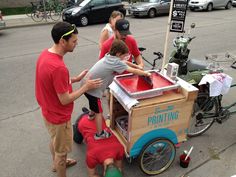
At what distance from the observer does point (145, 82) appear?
11.1 ft

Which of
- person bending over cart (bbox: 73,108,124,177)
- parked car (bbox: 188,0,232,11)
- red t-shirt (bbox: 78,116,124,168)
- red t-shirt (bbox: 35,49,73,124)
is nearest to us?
red t-shirt (bbox: 35,49,73,124)

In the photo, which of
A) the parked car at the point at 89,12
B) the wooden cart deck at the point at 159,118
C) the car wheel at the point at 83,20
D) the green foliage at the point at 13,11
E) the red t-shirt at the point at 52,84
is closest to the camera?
the red t-shirt at the point at 52,84

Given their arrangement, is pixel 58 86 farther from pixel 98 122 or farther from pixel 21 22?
pixel 21 22

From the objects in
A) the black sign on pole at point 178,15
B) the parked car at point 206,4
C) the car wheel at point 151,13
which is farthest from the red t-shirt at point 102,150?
the parked car at point 206,4

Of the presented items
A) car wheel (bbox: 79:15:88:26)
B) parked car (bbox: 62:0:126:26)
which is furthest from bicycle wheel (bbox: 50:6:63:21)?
car wheel (bbox: 79:15:88:26)

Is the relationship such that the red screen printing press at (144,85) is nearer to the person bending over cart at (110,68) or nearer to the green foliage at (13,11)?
the person bending over cart at (110,68)

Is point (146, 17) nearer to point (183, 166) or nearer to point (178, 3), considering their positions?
point (178, 3)

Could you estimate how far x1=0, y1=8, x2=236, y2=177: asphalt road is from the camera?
3703 mm

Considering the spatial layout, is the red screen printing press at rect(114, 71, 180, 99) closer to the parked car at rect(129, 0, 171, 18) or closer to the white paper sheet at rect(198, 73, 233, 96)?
the white paper sheet at rect(198, 73, 233, 96)

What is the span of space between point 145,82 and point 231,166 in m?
1.80

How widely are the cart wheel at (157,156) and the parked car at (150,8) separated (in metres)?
12.8

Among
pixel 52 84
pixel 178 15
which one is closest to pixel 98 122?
pixel 52 84

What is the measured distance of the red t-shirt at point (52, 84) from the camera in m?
2.53

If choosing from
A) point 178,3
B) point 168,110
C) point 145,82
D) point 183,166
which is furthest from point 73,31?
point 178,3
